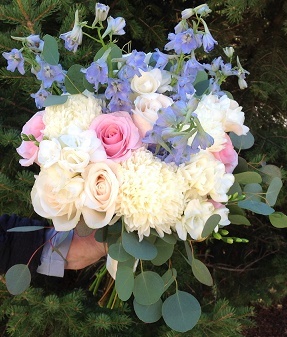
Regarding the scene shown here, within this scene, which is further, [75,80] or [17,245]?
[17,245]

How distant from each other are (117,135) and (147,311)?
15.6 inches

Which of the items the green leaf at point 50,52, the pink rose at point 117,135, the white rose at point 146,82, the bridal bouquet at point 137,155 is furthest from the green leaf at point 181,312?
the green leaf at point 50,52

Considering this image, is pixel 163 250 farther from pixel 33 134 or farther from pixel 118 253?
pixel 33 134

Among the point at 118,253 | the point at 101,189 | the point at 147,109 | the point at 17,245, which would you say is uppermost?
the point at 147,109

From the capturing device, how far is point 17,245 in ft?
4.15

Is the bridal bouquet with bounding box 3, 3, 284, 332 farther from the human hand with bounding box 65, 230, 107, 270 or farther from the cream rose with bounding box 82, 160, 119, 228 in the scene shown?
the human hand with bounding box 65, 230, 107, 270

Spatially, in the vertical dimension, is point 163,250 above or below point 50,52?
below

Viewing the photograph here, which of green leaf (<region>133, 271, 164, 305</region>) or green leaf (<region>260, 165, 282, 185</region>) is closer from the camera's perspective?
green leaf (<region>133, 271, 164, 305</region>)

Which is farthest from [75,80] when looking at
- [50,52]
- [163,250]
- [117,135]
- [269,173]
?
[269,173]

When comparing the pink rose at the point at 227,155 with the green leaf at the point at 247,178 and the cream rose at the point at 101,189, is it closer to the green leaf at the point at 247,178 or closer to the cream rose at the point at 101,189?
the green leaf at the point at 247,178

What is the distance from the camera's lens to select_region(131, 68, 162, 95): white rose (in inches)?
38.7

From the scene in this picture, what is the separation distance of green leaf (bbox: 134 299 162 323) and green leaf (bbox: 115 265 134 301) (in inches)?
1.9

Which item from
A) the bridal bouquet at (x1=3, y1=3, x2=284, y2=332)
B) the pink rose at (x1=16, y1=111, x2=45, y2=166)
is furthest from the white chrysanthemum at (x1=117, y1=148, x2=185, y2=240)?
the pink rose at (x1=16, y1=111, x2=45, y2=166)

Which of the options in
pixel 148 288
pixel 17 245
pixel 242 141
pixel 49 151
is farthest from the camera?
pixel 17 245
